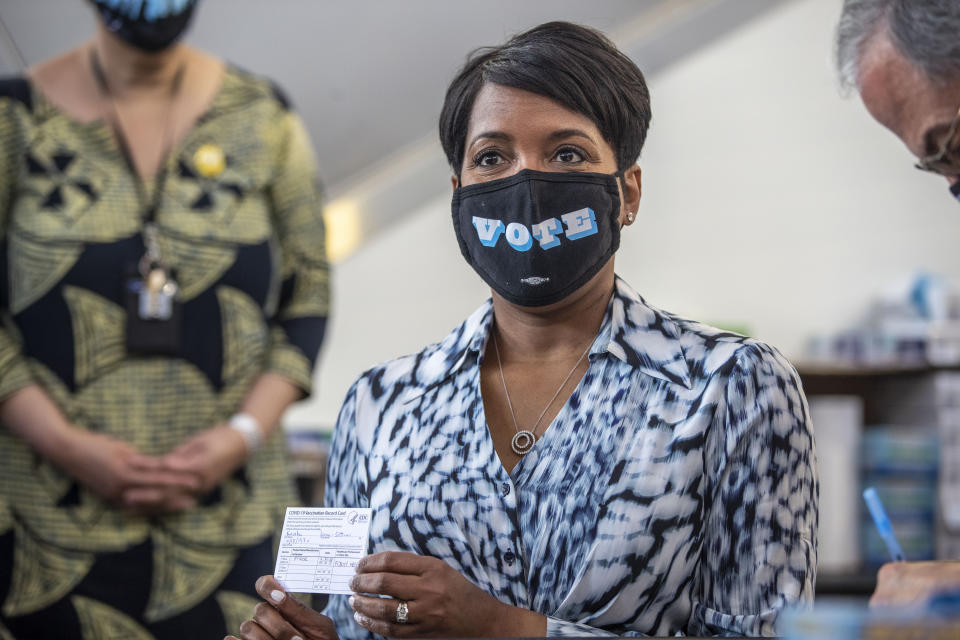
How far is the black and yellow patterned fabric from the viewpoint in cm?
172

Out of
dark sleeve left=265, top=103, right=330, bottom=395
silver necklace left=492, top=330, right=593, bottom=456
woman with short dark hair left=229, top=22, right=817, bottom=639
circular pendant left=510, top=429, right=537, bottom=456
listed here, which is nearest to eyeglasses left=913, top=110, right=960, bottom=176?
woman with short dark hair left=229, top=22, right=817, bottom=639

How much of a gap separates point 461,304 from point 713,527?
8.99ft

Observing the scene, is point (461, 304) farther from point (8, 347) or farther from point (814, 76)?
point (8, 347)

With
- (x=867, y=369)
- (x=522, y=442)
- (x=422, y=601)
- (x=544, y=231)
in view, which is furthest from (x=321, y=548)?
(x=867, y=369)

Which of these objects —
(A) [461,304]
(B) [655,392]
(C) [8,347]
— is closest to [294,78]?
(A) [461,304]

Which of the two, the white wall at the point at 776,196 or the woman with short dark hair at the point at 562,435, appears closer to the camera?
the woman with short dark hair at the point at 562,435

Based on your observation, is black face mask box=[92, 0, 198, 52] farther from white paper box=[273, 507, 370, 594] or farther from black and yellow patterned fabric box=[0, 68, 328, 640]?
white paper box=[273, 507, 370, 594]

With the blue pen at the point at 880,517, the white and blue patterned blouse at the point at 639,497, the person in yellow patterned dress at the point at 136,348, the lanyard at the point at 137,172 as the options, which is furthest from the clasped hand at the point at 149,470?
the blue pen at the point at 880,517

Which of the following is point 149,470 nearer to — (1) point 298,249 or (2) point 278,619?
(1) point 298,249

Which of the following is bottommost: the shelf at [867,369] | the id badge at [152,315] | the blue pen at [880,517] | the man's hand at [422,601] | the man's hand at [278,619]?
the man's hand at [278,619]

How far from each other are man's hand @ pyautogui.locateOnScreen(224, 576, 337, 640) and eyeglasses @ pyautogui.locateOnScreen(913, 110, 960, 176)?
917 millimetres

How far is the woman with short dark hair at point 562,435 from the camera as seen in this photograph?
110cm

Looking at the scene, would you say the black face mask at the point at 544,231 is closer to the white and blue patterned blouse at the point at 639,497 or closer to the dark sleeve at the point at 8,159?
the white and blue patterned blouse at the point at 639,497

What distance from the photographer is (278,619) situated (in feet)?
3.55
